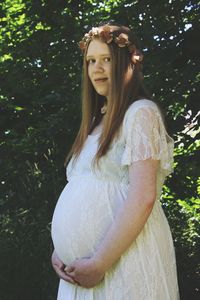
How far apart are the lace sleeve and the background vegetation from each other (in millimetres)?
2545

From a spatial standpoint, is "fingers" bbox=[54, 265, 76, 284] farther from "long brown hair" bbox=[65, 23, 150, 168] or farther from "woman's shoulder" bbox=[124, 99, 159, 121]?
"woman's shoulder" bbox=[124, 99, 159, 121]

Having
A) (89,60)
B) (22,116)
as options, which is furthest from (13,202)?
(89,60)

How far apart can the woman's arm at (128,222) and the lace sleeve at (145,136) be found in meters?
0.03

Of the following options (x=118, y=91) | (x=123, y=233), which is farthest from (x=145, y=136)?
(x=123, y=233)

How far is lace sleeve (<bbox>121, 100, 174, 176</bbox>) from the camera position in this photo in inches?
81.6

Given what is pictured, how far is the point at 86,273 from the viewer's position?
80.9 inches

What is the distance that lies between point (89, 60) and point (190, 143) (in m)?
2.80

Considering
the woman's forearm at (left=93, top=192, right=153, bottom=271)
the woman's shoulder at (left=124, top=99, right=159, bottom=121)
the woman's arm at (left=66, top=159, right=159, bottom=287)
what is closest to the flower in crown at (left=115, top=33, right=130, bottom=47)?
the woman's shoulder at (left=124, top=99, right=159, bottom=121)

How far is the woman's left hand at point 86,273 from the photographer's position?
80.2 inches

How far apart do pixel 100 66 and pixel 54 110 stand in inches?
152

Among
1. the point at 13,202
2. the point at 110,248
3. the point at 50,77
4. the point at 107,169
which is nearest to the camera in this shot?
the point at 110,248

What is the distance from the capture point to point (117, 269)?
6.89 ft

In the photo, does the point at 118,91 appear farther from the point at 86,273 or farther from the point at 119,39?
the point at 86,273

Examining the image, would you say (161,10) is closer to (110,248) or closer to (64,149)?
(64,149)
